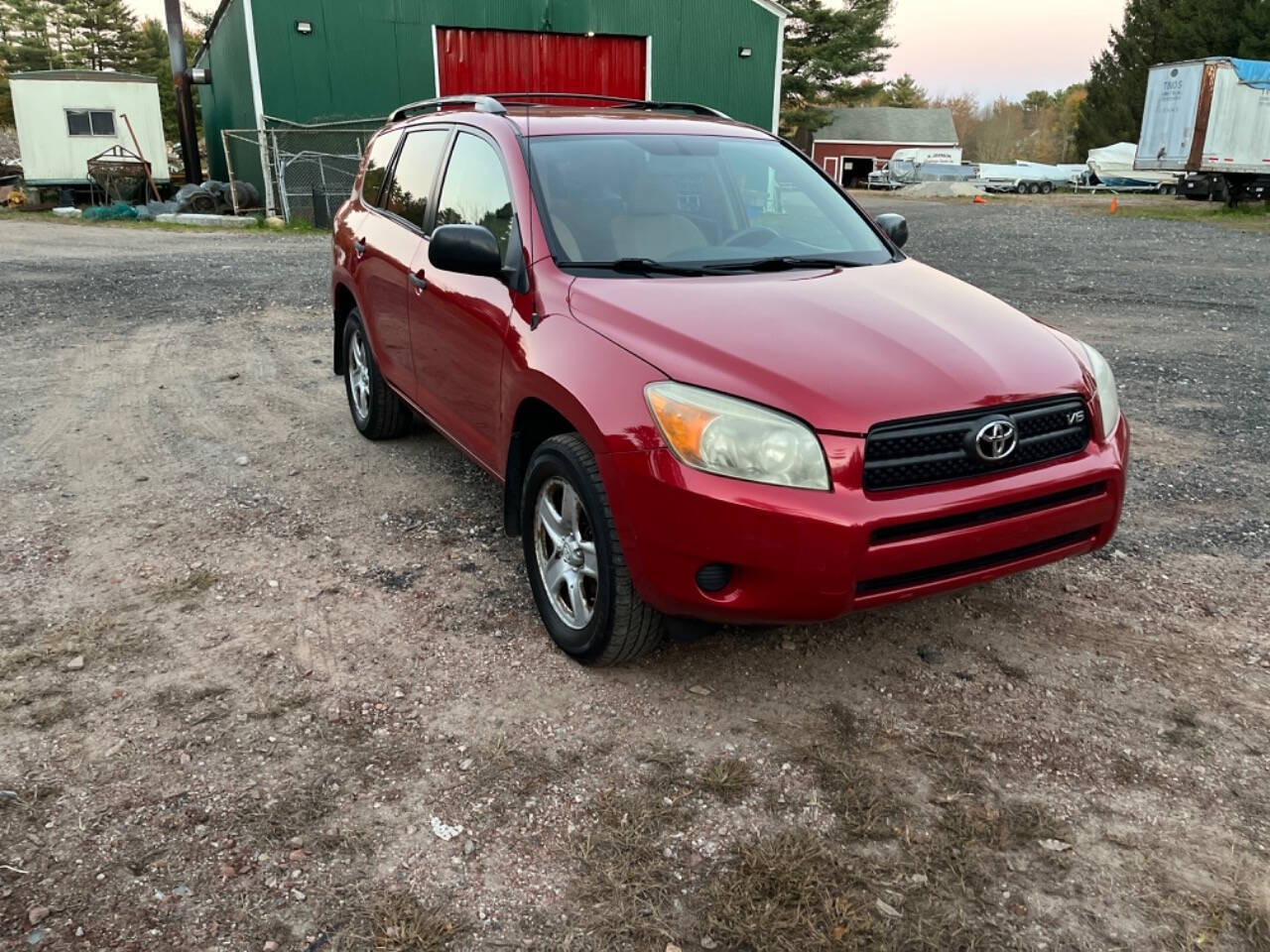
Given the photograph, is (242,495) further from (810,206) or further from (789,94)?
(789,94)

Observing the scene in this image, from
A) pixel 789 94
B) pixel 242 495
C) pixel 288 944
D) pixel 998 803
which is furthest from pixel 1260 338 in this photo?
pixel 789 94

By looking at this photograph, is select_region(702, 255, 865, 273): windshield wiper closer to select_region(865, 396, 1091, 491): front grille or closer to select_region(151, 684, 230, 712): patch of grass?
select_region(865, 396, 1091, 491): front grille

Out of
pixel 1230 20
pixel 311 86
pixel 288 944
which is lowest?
pixel 288 944

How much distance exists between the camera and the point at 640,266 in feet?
12.1

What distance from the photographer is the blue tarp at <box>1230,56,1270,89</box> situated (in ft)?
81.3

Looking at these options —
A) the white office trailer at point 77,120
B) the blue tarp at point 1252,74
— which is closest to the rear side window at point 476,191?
the blue tarp at point 1252,74

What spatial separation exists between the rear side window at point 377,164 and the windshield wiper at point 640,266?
232cm

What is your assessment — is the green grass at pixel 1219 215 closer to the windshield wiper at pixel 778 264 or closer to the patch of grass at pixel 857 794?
the windshield wiper at pixel 778 264

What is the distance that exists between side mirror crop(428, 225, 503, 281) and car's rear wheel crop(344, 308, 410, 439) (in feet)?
6.53

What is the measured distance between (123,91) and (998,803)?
3146 cm

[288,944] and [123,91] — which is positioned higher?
[123,91]

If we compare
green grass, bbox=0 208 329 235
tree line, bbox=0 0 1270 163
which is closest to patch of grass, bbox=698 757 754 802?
green grass, bbox=0 208 329 235

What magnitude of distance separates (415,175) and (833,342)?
279 centimetres

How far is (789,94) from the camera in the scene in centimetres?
5731
